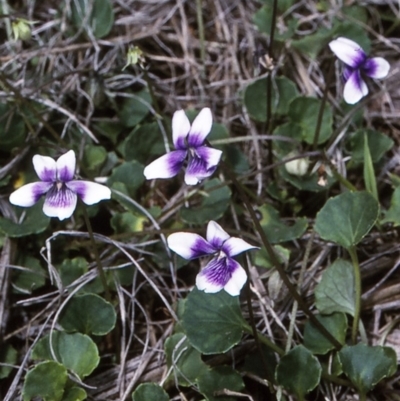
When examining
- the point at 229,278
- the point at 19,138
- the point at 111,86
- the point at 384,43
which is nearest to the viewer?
the point at 229,278

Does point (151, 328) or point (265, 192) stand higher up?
point (265, 192)

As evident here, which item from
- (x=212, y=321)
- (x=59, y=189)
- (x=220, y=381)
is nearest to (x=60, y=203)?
(x=59, y=189)

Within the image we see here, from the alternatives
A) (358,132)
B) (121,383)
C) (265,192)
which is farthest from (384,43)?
(121,383)

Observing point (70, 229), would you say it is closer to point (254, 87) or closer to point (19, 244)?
point (19, 244)

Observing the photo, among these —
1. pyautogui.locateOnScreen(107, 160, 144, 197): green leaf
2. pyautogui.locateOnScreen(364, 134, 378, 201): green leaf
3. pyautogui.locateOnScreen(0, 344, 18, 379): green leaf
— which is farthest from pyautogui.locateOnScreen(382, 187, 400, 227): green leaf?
pyautogui.locateOnScreen(0, 344, 18, 379): green leaf

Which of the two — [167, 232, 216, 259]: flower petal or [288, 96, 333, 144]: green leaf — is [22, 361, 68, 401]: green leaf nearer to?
[167, 232, 216, 259]: flower petal

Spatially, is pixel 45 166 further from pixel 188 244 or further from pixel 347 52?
pixel 347 52
